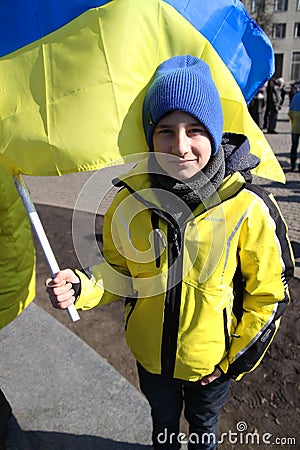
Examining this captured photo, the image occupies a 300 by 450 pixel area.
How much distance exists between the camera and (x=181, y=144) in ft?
4.66

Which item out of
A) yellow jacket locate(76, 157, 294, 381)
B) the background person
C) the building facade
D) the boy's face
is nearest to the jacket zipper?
yellow jacket locate(76, 157, 294, 381)

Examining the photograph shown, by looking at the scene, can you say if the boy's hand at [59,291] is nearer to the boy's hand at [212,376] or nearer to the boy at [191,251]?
the boy at [191,251]

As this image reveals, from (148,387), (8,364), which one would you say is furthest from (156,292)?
(8,364)

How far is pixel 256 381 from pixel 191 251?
1779 mm

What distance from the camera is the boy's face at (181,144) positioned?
4.72 ft

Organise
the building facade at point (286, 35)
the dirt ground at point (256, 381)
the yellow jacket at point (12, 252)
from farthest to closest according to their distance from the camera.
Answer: the building facade at point (286, 35), the dirt ground at point (256, 381), the yellow jacket at point (12, 252)

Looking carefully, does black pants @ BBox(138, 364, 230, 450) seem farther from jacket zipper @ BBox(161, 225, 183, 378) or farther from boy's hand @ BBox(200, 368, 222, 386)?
jacket zipper @ BBox(161, 225, 183, 378)

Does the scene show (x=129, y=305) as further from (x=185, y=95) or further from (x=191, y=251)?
(x=185, y=95)

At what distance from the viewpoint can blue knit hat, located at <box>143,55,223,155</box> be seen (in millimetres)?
1405

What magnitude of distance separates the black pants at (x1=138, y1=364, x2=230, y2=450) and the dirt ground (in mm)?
583

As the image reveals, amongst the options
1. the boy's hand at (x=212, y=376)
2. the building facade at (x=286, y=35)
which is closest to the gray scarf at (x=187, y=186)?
the boy's hand at (x=212, y=376)

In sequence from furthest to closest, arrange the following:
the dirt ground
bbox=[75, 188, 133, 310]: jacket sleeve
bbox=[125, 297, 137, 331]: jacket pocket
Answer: the dirt ground
bbox=[125, 297, 137, 331]: jacket pocket
bbox=[75, 188, 133, 310]: jacket sleeve

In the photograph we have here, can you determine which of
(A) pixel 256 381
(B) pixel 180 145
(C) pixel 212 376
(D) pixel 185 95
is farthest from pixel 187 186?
(A) pixel 256 381

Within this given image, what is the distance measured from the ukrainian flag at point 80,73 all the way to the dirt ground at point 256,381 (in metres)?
1.96
